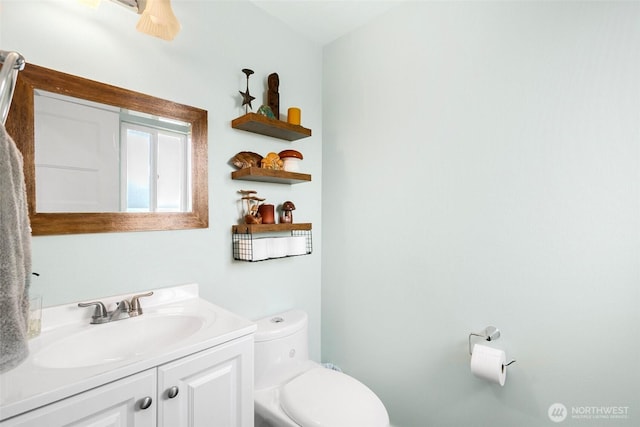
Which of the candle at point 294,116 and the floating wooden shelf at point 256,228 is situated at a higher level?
the candle at point 294,116

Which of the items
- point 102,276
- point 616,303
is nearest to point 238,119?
point 102,276

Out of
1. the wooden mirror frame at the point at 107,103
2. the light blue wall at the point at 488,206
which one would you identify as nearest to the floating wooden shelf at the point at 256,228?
the wooden mirror frame at the point at 107,103

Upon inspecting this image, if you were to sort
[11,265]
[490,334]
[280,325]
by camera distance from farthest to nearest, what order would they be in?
[280,325] → [490,334] → [11,265]

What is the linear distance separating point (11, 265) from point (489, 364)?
1.49 metres

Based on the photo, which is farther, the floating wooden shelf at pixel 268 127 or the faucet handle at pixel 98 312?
the floating wooden shelf at pixel 268 127

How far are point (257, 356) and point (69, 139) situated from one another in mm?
1171

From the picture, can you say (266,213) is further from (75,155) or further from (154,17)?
(154,17)

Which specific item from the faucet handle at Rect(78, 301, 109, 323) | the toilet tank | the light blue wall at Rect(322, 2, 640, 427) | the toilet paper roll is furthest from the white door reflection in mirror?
the toilet paper roll

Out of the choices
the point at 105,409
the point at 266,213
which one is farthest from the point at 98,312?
the point at 266,213

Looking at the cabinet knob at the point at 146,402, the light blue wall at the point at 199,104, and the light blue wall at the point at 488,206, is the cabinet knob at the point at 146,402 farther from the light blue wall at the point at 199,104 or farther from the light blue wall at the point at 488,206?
the light blue wall at the point at 488,206

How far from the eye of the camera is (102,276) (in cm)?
115

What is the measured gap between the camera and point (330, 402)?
1.23m

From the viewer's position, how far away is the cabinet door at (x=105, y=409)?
2.15 feet

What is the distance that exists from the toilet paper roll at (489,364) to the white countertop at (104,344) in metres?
0.93
